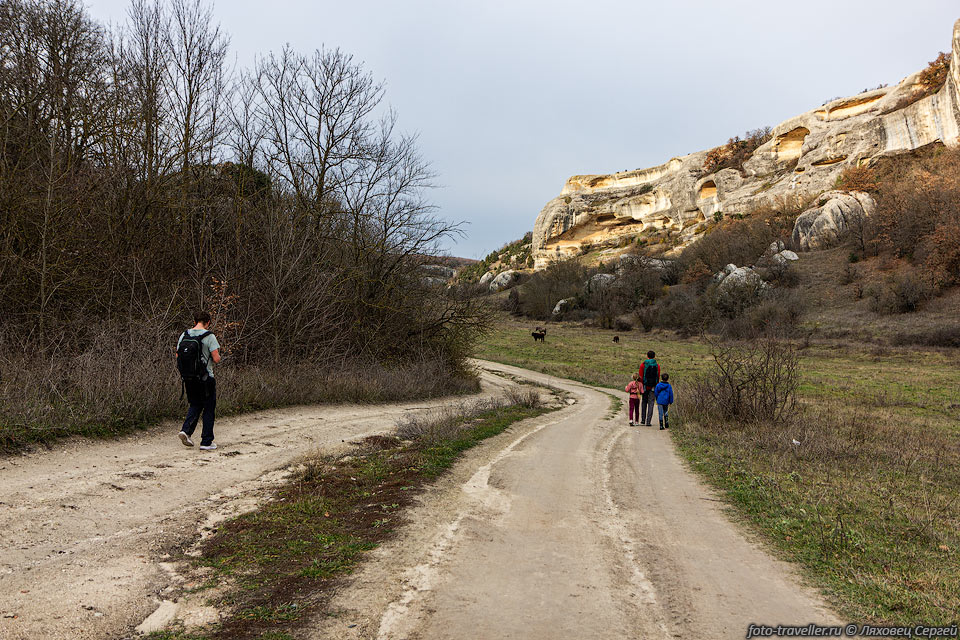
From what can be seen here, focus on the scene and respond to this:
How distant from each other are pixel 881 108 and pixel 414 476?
7346cm

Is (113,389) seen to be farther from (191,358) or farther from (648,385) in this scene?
(648,385)

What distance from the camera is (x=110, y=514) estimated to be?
498 centimetres

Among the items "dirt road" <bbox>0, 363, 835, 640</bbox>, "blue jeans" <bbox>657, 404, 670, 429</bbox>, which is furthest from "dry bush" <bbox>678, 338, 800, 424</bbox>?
"dirt road" <bbox>0, 363, 835, 640</bbox>

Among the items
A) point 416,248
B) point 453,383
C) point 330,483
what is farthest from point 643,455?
point 416,248

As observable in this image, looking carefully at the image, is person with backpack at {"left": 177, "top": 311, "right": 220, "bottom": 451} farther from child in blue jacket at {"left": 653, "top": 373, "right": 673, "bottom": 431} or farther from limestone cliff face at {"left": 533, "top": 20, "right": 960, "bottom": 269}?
limestone cliff face at {"left": 533, "top": 20, "right": 960, "bottom": 269}

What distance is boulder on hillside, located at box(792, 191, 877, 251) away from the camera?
1943 inches

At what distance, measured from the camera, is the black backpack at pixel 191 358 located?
7506mm

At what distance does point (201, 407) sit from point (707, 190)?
8414cm

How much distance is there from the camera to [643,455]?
10219mm

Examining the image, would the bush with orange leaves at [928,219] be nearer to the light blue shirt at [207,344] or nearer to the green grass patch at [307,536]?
the green grass patch at [307,536]

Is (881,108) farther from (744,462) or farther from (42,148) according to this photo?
(42,148)

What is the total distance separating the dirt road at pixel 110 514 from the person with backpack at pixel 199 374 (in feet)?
0.92

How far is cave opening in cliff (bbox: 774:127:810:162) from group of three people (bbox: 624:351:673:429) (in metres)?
70.3

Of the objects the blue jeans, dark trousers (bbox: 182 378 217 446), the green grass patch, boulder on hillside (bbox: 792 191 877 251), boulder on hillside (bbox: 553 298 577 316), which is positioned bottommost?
the blue jeans
